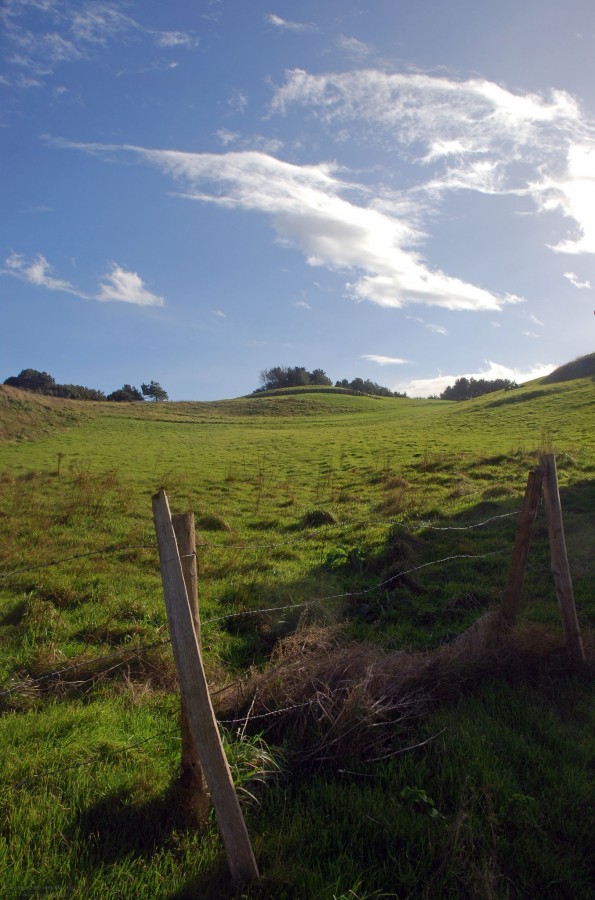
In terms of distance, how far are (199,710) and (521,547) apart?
3903mm

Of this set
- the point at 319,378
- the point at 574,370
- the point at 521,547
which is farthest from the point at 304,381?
the point at 521,547

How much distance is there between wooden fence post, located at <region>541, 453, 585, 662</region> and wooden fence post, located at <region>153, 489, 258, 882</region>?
154 inches

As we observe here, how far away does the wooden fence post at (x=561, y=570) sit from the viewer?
601 cm

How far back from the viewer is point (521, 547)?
6.20 metres

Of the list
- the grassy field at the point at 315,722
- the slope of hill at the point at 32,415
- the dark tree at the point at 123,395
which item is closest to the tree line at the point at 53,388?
the dark tree at the point at 123,395

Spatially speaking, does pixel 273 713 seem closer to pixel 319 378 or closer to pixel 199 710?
pixel 199 710

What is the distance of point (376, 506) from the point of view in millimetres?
15852

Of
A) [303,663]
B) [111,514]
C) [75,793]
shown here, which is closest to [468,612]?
[303,663]

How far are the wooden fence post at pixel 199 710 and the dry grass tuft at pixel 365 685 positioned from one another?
1047 mm

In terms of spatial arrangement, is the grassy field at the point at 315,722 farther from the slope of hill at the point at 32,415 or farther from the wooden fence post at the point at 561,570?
the slope of hill at the point at 32,415

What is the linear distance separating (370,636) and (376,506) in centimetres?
890

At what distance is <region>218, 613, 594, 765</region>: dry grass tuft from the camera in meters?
4.62

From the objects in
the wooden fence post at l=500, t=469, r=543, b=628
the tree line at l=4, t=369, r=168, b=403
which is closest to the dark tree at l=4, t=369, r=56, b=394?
the tree line at l=4, t=369, r=168, b=403

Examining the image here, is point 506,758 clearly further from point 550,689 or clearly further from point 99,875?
point 99,875
